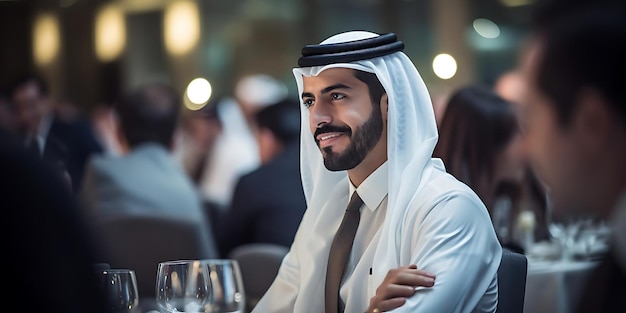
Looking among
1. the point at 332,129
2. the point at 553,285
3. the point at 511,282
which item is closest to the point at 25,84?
the point at 553,285

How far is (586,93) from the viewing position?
140 centimetres

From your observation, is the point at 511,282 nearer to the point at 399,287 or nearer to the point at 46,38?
the point at 399,287

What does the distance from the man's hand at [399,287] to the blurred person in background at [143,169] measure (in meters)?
2.77

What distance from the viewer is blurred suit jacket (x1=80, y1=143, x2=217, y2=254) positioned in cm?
492

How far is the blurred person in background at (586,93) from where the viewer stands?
4.55 feet

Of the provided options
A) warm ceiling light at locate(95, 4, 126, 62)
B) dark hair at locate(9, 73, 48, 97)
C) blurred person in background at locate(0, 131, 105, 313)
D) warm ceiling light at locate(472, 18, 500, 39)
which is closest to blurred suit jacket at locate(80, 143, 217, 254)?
dark hair at locate(9, 73, 48, 97)

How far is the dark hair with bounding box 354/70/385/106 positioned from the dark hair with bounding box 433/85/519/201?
87 centimetres

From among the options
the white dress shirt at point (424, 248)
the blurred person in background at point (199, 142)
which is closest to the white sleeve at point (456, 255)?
the white dress shirt at point (424, 248)

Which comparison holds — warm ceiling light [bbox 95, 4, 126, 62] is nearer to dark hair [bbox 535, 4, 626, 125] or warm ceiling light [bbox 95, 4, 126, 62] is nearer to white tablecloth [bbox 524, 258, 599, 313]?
white tablecloth [bbox 524, 258, 599, 313]

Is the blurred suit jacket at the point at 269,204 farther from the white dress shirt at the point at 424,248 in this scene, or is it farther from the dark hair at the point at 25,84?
the white dress shirt at the point at 424,248

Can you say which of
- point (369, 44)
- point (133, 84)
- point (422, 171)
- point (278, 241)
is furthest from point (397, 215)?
point (133, 84)

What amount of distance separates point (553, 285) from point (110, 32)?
1034 centimetres

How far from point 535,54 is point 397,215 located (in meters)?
0.80

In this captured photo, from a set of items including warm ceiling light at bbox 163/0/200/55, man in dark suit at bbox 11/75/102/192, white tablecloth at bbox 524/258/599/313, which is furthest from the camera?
warm ceiling light at bbox 163/0/200/55
